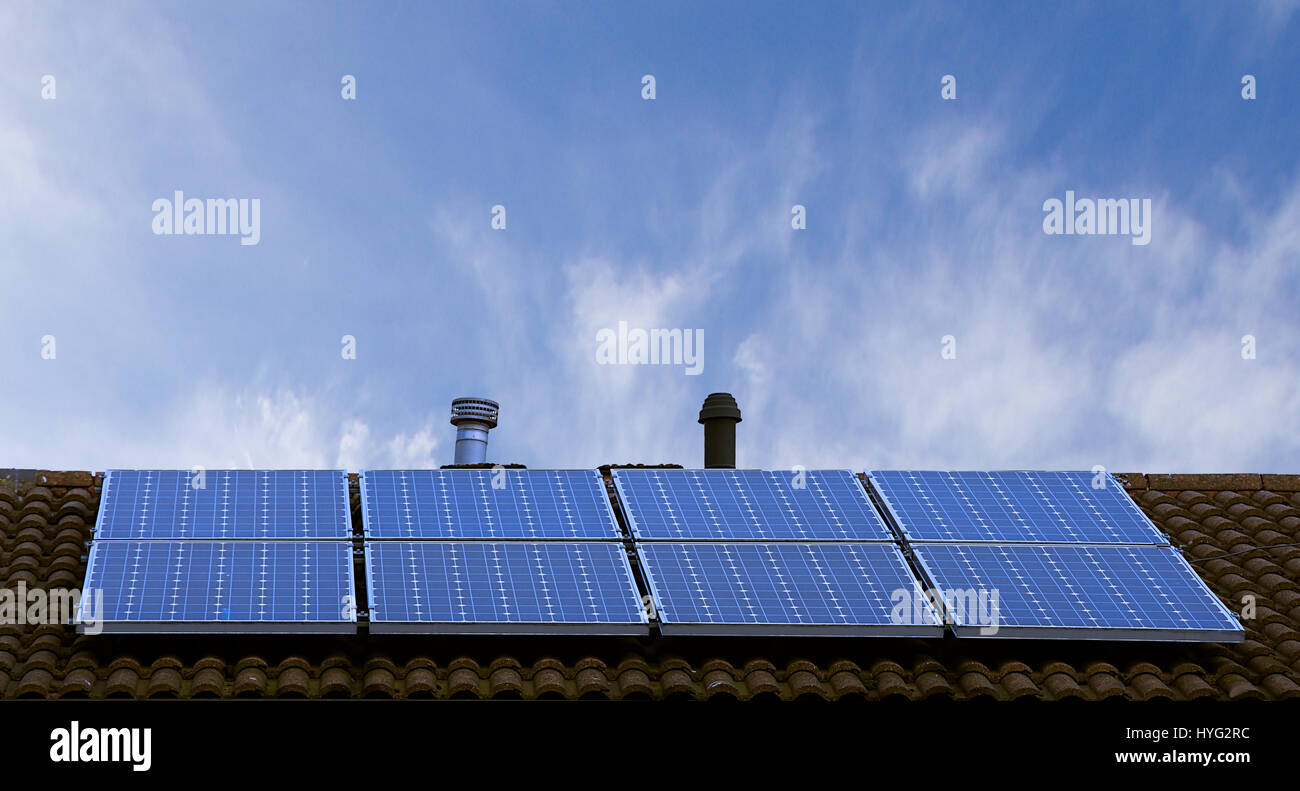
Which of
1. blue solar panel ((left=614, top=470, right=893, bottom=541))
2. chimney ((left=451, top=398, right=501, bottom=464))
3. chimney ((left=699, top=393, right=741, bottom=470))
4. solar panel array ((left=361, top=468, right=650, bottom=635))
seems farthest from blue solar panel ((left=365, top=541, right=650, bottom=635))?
chimney ((left=451, top=398, right=501, bottom=464))

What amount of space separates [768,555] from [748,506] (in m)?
1.00

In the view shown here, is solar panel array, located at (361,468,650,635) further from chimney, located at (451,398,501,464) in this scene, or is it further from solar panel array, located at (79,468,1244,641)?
chimney, located at (451,398,501,464)

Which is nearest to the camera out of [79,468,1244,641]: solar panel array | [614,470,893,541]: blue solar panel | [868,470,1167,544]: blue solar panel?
[79,468,1244,641]: solar panel array

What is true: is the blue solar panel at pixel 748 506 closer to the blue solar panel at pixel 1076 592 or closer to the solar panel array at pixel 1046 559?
the solar panel array at pixel 1046 559

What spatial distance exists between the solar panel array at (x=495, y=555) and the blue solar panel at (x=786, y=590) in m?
0.42

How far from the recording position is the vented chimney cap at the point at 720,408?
50.7 feet

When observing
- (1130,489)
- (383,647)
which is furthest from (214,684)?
(1130,489)

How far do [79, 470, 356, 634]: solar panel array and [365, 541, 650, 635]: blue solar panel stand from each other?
0.39 m

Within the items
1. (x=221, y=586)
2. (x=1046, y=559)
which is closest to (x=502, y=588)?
(x=221, y=586)

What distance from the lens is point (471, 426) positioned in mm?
17562

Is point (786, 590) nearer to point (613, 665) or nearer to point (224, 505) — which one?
point (613, 665)

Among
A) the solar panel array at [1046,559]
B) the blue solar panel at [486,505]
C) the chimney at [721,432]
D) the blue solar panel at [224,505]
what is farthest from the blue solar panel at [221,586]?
the chimney at [721,432]

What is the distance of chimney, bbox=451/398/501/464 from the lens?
17.5 metres
